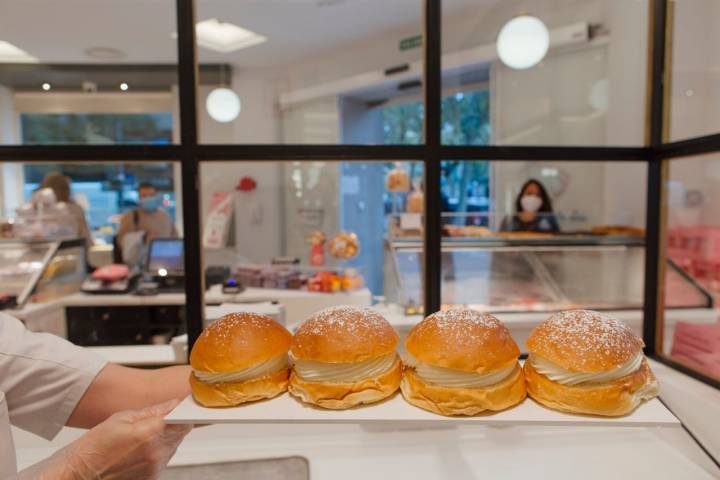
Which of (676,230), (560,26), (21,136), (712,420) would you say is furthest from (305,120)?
(712,420)

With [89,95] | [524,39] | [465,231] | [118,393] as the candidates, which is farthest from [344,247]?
[89,95]

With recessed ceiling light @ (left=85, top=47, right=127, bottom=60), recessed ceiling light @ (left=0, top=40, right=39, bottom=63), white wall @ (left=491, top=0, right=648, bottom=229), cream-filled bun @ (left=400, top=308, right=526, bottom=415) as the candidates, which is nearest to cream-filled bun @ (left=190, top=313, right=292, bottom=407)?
cream-filled bun @ (left=400, top=308, right=526, bottom=415)

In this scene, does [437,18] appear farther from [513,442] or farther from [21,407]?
[21,407]

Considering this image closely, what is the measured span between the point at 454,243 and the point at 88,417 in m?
2.05

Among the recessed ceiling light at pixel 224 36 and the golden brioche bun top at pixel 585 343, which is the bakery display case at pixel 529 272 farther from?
the recessed ceiling light at pixel 224 36

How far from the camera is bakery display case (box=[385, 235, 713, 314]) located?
2.57m

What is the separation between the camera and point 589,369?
0.77 meters

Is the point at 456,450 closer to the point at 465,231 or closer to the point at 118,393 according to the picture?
the point at 118,393

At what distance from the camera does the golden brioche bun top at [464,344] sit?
80 centimetres

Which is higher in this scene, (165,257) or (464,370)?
(464,370)

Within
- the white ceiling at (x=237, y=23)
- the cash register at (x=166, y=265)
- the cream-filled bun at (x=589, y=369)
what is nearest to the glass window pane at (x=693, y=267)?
the cream-filled bun at (x=589, y=369)

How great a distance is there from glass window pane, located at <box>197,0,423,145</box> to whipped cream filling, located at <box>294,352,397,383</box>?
14.5 ft

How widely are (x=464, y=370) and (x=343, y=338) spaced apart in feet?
0.70

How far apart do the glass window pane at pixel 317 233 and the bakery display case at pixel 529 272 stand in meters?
0.02
